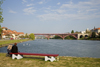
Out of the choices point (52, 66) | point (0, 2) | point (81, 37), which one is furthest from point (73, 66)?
point (81, 37)

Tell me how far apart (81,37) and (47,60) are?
112951 mm

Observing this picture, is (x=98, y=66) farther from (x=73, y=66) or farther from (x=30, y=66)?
(x=30, y=66)

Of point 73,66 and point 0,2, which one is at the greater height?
point 0,2

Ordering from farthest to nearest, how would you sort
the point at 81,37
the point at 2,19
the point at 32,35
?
the point at 81,37
the point at 32,35
the point at 2,19

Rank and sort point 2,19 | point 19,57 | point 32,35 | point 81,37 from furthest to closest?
point 81,37, point 32,35, point 2,19, point 19,57

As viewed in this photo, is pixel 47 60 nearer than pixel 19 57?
Yes

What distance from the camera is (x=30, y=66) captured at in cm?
867

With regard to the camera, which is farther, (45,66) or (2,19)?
(2,19)

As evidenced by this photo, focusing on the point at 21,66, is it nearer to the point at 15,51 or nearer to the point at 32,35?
the point at 15,51

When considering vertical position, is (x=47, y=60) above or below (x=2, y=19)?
below

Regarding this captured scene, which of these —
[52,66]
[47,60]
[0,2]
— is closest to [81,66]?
[52,66]

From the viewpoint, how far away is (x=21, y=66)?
8734 millimetres

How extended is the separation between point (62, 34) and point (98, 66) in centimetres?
10510

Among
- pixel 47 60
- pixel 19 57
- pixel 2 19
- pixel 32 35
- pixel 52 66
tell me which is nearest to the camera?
pixel 52 66
